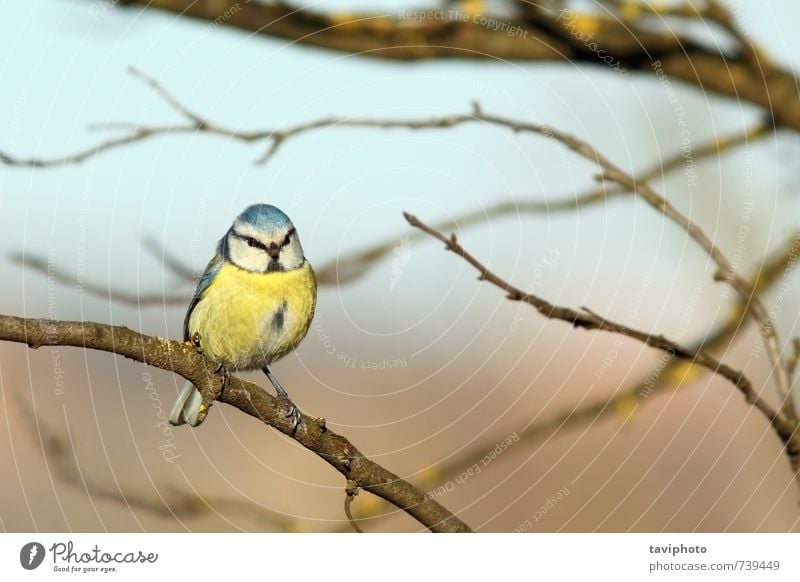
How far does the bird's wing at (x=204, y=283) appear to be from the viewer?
146 cm

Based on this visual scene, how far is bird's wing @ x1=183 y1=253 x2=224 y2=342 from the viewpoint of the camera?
146cm

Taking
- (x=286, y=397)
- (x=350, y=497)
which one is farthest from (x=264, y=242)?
(x=350, y=497)

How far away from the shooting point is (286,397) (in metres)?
1.37

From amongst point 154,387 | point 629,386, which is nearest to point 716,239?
A: point 629,386

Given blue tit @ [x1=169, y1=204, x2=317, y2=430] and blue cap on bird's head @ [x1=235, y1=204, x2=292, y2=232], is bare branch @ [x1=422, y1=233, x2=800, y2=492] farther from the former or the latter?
blue cap on bird's head @ [x1=235, y1=204, x2=292, y2=232]

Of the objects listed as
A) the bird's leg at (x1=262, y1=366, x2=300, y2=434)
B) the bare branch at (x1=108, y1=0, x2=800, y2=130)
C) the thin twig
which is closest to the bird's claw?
the bird's leg at (x1=262, y1=366, x2=300, y2=434)

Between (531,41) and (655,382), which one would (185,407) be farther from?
(531,41)

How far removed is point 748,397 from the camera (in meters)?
1.05

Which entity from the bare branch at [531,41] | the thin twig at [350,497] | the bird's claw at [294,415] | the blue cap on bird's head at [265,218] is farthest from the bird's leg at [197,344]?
the bare branch at [531,41]

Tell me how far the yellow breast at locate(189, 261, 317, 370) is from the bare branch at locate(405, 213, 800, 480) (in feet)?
1.44

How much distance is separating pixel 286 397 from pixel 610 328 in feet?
1.84
